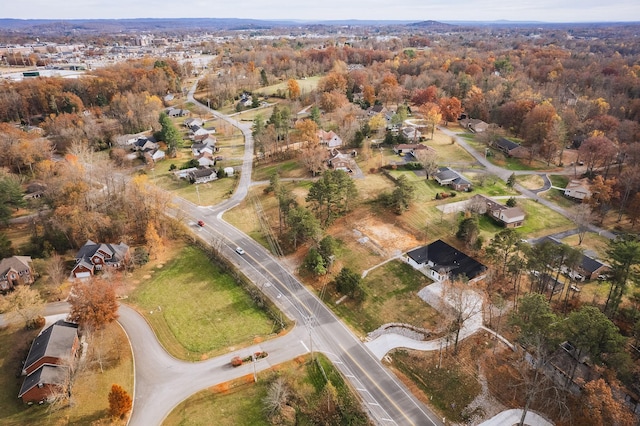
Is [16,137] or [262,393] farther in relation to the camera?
[16,137]

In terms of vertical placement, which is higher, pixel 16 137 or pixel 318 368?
pixel 16 137

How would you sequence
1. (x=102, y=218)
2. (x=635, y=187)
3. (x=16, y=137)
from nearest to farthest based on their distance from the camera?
(x=102, y=218), (x=635, y=187), (x=16, y=137)

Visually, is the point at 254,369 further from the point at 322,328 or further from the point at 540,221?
the point at 540,221

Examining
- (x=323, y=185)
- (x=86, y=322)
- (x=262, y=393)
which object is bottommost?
(x=262, y=393)

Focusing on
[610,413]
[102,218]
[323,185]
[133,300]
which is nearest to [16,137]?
[102,218]

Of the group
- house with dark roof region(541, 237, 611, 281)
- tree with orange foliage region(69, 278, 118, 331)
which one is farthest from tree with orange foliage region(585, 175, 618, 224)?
tree with orange foliage region(69, 278, 118, 331)

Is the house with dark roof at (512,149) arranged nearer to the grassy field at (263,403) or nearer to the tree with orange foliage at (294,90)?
the tree with orange foliage at (294,90)

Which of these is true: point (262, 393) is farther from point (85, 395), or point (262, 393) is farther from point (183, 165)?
point (183, 165)

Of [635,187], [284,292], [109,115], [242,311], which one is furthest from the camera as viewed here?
[109,115]
